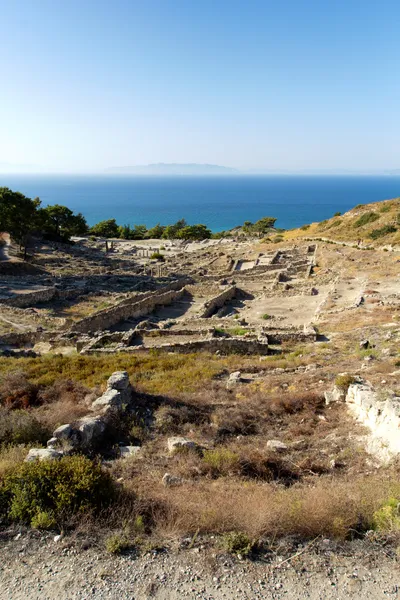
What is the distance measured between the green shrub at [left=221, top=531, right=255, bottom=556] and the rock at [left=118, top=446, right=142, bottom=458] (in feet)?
10.6

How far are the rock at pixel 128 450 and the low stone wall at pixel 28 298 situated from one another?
71.3 feet

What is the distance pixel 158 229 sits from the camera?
8162 centimetres

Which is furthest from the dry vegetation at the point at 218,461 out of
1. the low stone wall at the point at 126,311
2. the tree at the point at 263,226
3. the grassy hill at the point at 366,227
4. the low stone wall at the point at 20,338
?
the tree at the point at 263,226

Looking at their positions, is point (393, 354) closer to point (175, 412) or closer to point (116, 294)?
point (175, 412)

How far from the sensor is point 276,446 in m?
7.78

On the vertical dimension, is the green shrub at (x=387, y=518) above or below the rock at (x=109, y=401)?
above

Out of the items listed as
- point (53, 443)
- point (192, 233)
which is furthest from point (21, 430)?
point (192, 233)

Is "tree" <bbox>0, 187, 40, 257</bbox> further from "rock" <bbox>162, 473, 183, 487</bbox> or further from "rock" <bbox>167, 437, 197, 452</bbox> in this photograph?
"rock" <bbox>162, 473, 183, 487</bbox>

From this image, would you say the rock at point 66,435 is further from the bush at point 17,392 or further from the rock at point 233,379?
the rock at point 233,379

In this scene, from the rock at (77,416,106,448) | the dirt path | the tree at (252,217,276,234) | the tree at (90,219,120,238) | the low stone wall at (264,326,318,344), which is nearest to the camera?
the rock at (77,416,106,448)

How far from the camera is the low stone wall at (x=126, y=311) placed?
2148cm

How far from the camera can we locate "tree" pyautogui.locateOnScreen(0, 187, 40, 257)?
4031cm

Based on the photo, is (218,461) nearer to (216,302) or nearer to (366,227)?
(216,302)

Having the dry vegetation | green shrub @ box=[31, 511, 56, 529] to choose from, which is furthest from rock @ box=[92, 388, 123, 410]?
green shrub @ box=[31, 511, 56, 529]
